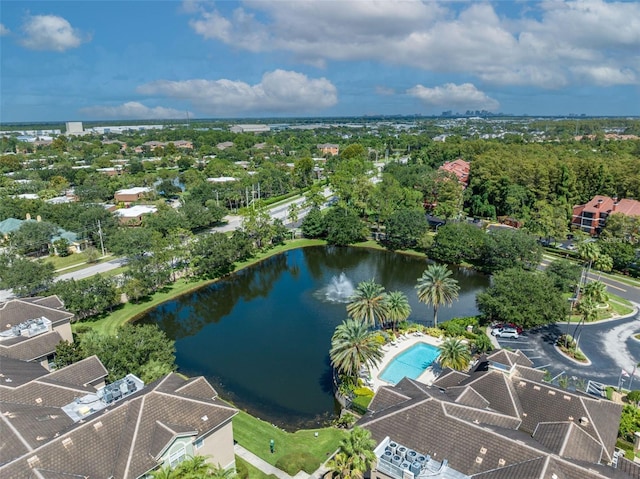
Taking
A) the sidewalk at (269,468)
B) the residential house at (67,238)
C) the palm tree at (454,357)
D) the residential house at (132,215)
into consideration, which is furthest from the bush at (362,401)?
the residential house at (132,215)

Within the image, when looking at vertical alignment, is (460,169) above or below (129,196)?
above

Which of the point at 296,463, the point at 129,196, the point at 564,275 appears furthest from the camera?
the point at 129,196

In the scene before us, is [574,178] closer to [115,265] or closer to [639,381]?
[639,381]

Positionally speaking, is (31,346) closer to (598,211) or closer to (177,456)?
(177,456)

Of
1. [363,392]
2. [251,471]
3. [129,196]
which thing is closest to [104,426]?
[251,471]

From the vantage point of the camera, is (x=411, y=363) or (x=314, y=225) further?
(x=314, y=225)

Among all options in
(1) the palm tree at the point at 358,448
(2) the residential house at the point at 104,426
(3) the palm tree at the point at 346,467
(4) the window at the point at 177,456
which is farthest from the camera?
(4) the window at the point at 177,456

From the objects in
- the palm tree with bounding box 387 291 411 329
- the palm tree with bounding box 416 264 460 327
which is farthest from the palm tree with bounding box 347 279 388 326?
the palm tree with bounding box 416 264 460 327

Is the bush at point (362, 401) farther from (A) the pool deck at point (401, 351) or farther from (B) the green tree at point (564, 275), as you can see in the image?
(B) the green tree at point (564, 275)
